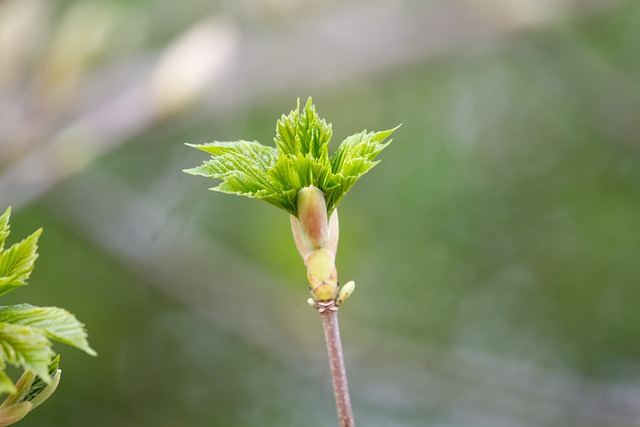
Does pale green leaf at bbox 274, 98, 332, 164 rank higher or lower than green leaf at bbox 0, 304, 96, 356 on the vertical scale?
higher

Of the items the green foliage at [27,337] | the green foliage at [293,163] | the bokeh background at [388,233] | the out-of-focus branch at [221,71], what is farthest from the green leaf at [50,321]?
the bokeh background at [388,233]

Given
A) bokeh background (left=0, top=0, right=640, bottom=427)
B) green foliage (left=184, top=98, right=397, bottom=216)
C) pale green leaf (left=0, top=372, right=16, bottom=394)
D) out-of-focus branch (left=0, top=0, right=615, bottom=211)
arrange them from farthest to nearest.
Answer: bokeh background (left=0, top=0, right=640, bottom=427) < out-of-focus branch (left=0, top=0, right=615, bottom=211) < green foliage (left=184, top=98, right=397, bottom=216) < pale green leaf (left=0, top=372, right=16, bottom=394)

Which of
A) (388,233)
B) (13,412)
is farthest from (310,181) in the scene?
(388,233)

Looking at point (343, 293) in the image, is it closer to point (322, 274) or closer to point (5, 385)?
point (322, 274)

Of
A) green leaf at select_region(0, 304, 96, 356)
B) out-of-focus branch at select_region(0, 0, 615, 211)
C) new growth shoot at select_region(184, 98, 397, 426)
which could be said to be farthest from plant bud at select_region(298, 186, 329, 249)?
out-of-focus branch at select_region(0, 0, 615, 211)

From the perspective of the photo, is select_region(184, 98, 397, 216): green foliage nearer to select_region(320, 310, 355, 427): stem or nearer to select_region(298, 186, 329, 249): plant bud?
select_region(298, 186, 329, 249): plant bud

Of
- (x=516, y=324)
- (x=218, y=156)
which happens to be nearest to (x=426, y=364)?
(x=516, y=324)

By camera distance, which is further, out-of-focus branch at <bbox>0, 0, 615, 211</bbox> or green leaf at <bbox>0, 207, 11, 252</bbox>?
out-of-focus branch at <bbox>0, 0, 615, 211</bbox>
